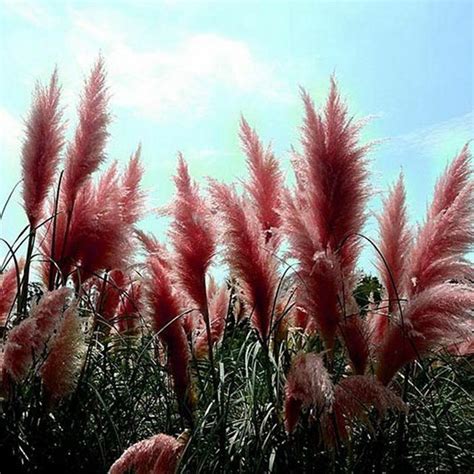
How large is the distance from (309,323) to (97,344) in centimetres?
91

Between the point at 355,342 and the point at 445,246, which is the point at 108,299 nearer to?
the point at 355,342

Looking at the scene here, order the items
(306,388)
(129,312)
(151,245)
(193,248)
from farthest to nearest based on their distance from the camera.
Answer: (129,312) < (151,245) < (193,248) < (306,388)

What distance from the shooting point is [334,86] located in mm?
2885

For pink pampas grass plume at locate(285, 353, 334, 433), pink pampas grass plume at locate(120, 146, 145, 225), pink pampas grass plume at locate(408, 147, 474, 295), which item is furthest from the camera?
pink pampas grass plume at locate(120, 146, 145, 225)

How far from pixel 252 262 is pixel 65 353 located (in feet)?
2.27

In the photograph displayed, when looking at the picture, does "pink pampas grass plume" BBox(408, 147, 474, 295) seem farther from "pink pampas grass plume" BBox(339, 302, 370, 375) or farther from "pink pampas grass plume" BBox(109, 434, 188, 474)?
"pink pampas grass plume" BBox(109, 434, 188, 474)

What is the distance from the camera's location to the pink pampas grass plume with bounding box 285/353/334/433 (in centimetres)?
206

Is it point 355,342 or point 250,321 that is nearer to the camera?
point 355,342

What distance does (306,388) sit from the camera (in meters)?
2.10

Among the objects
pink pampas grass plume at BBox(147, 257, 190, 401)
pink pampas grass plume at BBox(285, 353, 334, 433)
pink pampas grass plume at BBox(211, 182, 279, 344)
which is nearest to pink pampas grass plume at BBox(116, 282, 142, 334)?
pink pampas grass plume at BBox(147, 257, 190, 401)

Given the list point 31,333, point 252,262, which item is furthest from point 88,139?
point 31,333

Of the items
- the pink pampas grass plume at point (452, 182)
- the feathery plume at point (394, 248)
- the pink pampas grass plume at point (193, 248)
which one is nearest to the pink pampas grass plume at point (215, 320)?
the pink pampas grass plume at point (193, 248)

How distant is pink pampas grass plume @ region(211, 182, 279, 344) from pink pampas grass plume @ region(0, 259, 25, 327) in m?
0.99

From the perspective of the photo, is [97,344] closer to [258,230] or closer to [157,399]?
[157,399]
